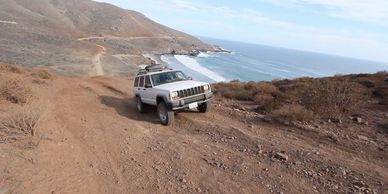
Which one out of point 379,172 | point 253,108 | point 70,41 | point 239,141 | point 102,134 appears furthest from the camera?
point 70,41

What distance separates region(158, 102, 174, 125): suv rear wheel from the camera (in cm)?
1174

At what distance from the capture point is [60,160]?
26.0ft

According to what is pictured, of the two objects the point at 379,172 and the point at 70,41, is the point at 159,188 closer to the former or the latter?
the point at 379,172

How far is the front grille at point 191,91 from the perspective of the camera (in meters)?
12.0

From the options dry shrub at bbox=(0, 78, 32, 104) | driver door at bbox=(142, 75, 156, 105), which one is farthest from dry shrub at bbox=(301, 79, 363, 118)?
dry shrub at bbox=(0, 78, 32, 104)

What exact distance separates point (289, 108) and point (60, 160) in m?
7.62

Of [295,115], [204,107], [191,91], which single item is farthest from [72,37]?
[295,115]

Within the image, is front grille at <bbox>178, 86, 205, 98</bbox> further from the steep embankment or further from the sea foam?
the sea foam

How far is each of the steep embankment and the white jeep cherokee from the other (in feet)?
1.93

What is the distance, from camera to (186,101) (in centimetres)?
1204

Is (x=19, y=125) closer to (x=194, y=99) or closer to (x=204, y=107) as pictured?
(x=194, y=99)

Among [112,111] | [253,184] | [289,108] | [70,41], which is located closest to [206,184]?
[253,184]

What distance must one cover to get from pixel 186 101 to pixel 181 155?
361 centimetres

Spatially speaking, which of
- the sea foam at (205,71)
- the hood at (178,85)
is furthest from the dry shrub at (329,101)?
the sea foam at (205,71)
